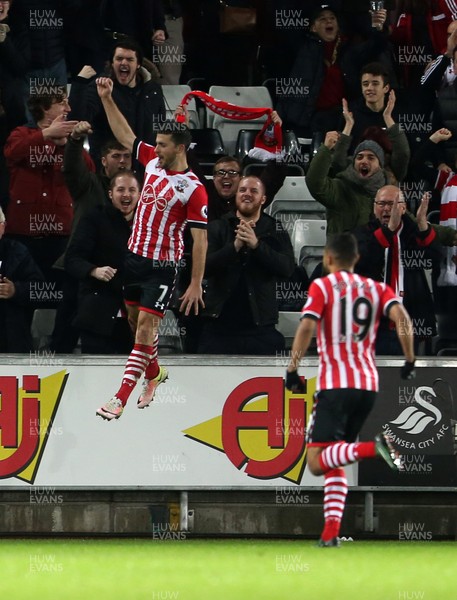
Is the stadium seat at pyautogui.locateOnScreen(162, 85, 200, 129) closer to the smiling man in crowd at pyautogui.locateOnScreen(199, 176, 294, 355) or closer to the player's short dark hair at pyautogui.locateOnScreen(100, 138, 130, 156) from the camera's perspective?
the player's short dark hair at pyautogui.locateOnScreen(100, 138, 130, 156)

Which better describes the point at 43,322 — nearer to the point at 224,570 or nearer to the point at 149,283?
the point at 149,283

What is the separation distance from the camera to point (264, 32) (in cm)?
1611

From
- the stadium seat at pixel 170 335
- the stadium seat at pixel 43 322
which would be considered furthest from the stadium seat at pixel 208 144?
the stadium seat at pixel 43 322

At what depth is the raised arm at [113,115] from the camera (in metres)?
11.2

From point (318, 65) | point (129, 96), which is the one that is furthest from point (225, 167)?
point (318, 65)

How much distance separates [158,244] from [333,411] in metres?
2.46

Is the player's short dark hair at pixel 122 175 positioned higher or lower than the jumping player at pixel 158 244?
higher

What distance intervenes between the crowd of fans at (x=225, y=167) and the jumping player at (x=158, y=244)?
0.54 m

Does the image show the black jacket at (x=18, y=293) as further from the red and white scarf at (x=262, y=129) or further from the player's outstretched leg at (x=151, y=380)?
the red and white scarf at (x=262, y=129)

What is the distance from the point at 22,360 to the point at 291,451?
7.85 ft

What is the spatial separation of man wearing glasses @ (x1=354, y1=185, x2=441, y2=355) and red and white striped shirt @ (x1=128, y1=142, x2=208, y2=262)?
1.59 metres

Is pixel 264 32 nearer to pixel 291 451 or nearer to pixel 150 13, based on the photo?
pixel 150 13

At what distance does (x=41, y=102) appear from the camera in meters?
12.5

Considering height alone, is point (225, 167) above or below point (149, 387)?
above
